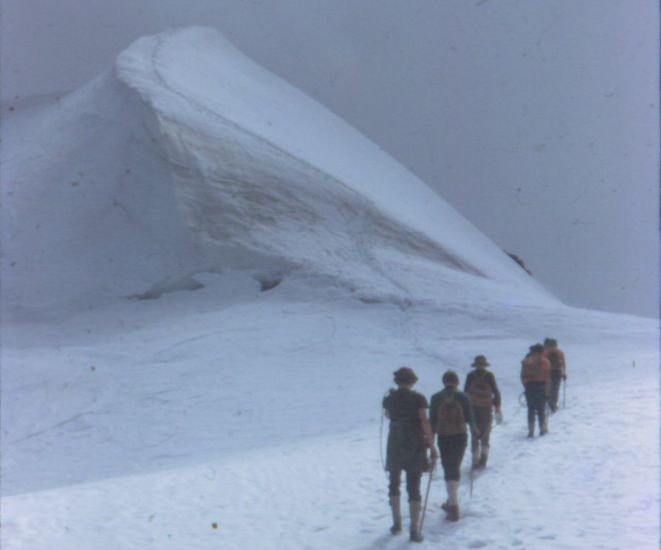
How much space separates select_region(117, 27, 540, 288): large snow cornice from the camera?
2153cm

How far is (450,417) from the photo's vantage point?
6.50m

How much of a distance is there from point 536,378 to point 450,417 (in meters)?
2.80

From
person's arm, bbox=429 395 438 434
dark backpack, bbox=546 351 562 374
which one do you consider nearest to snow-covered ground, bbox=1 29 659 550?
dark backpack, bbox=546 351 562 374

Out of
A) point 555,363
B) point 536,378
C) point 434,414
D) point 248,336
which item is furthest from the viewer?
point 248,336

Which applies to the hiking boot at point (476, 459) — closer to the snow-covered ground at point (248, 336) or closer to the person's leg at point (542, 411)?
the snow-covered ground at point (248, 336)

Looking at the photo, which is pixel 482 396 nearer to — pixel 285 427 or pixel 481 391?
pixel 481 391

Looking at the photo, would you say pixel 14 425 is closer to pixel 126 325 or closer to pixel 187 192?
pixel 126 325

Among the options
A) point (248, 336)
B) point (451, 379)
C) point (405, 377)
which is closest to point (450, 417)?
point (451, 379)

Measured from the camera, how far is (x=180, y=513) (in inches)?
294

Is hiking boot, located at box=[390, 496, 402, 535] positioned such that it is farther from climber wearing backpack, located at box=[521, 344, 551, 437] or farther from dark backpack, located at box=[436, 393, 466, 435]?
climber wearing backpack, located at box=[521, 344, 551, 437]

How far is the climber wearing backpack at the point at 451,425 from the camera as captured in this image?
6.50m

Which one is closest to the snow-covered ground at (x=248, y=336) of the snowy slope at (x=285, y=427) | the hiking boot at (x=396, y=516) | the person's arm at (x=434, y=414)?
the snowy slope at (x=285, y=427)

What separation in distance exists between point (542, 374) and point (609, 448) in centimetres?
106

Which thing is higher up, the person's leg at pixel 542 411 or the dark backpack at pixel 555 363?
the dark backpack at pixel 555 363
